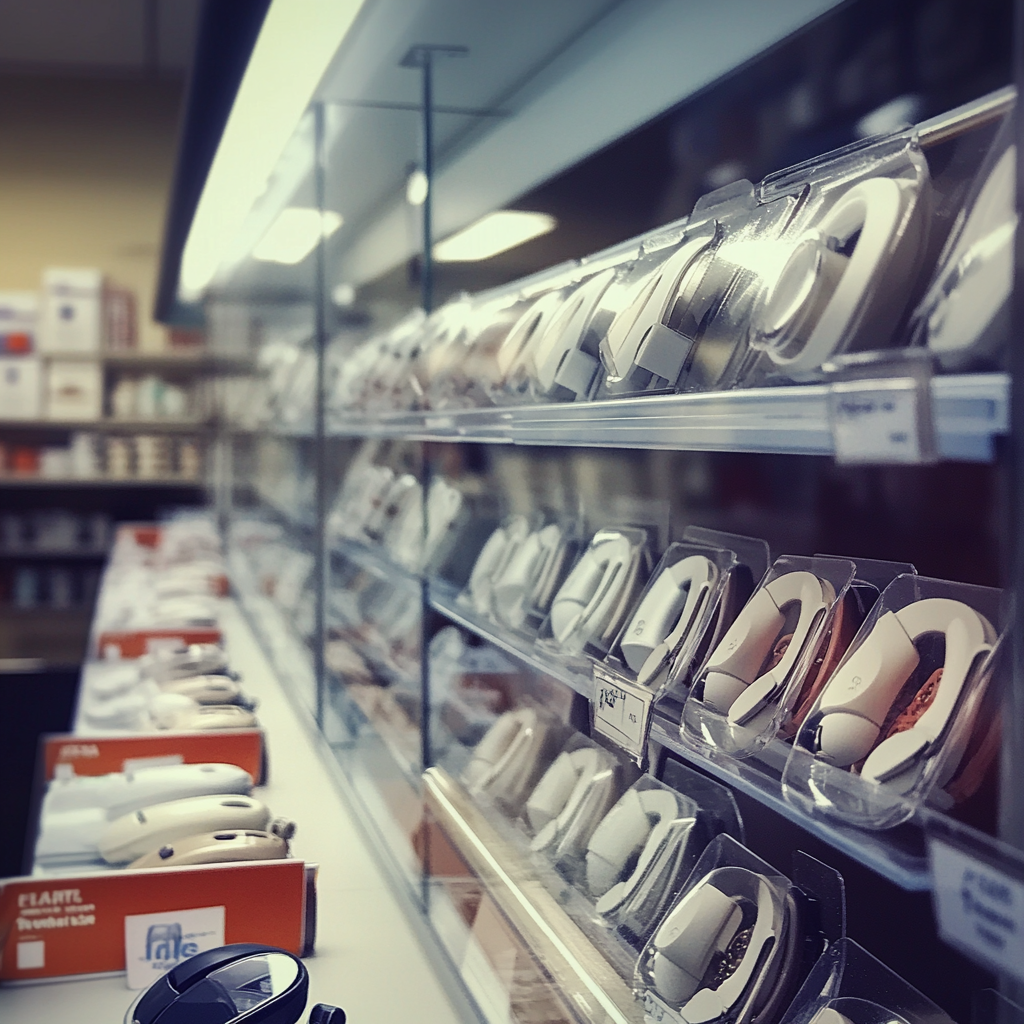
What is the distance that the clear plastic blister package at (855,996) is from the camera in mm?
934

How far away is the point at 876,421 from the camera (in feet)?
2.31

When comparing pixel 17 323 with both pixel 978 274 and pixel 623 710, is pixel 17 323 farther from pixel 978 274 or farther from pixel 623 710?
pixel 978 274

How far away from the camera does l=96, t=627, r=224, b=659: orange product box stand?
3068 mm

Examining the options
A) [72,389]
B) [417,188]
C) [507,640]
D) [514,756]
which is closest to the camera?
[507,640]

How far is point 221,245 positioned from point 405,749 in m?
2.14

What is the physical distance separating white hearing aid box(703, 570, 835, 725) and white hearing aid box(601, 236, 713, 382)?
24cm

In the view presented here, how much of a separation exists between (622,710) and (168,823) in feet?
2.91

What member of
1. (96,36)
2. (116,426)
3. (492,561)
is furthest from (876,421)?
(116,426)

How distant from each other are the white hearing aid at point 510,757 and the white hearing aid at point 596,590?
226 mm

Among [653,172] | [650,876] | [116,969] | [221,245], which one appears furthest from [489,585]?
[221,245]

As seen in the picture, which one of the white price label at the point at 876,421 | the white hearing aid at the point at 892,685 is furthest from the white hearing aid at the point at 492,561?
the white price label at the point at 876,421

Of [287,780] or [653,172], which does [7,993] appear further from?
[653,172]

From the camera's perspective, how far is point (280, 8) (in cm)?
148

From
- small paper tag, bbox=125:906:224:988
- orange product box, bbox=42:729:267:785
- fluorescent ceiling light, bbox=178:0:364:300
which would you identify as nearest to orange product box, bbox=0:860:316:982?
small paper tag, bbox=125:906:224:988
